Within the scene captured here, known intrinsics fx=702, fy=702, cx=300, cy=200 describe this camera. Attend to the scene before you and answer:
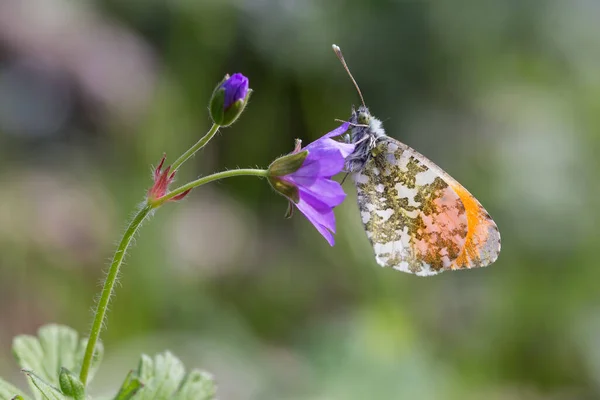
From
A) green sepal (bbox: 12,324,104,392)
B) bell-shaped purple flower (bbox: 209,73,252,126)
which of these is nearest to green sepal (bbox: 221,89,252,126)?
bell-shaped purple flower (bbox: 209,73,252,126)

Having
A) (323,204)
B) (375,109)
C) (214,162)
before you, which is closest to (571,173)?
(375,109)

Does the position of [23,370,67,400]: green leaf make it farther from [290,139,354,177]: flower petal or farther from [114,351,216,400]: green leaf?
[290,139,354,177]: flower petal

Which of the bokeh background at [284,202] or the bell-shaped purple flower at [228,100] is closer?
the bell-shaped purple flower at [228,100]

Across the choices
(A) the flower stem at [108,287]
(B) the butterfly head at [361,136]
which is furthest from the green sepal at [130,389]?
(B) the butterfly head at [361,136]

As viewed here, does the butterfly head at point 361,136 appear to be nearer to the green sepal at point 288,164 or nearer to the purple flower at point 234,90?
the green sepal at point 288,164

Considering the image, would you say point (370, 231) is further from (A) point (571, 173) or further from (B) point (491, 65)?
(B) point (491, 65)

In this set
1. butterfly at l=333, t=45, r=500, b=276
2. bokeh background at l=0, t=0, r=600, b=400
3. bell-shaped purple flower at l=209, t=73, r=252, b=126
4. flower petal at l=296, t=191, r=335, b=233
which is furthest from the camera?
bokeh background at l=0, t=0, r=600, b=400
